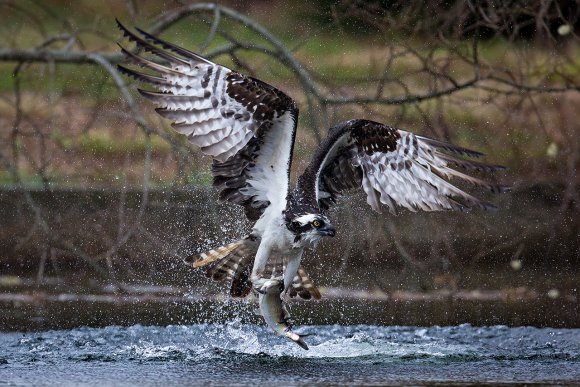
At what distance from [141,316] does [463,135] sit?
14.2 ft

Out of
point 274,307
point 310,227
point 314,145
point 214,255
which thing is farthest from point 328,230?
point 314,145

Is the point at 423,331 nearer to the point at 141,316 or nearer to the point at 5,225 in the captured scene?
the point at 141,316

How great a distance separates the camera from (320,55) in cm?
1187

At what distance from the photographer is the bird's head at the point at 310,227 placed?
21.1 feet

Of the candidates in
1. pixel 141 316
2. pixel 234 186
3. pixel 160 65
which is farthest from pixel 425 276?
pixel 160 65

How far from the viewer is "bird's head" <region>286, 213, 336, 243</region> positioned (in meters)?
6.44

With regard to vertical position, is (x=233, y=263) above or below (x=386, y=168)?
below

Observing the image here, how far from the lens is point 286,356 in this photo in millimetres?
6676

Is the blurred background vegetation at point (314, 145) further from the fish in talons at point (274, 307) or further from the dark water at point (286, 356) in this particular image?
the fish in talons at point (274, 307)

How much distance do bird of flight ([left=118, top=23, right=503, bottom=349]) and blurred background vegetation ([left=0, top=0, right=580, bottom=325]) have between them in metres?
1.40

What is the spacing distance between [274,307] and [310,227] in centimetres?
48

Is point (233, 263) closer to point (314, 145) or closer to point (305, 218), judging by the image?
point (305, 218)

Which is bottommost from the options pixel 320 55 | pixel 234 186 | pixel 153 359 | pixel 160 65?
pixel 153 359

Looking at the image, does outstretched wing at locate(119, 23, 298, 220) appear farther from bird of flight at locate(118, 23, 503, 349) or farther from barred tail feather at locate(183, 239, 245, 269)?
barred tail feather at locate(183, 239, 245, 269)
